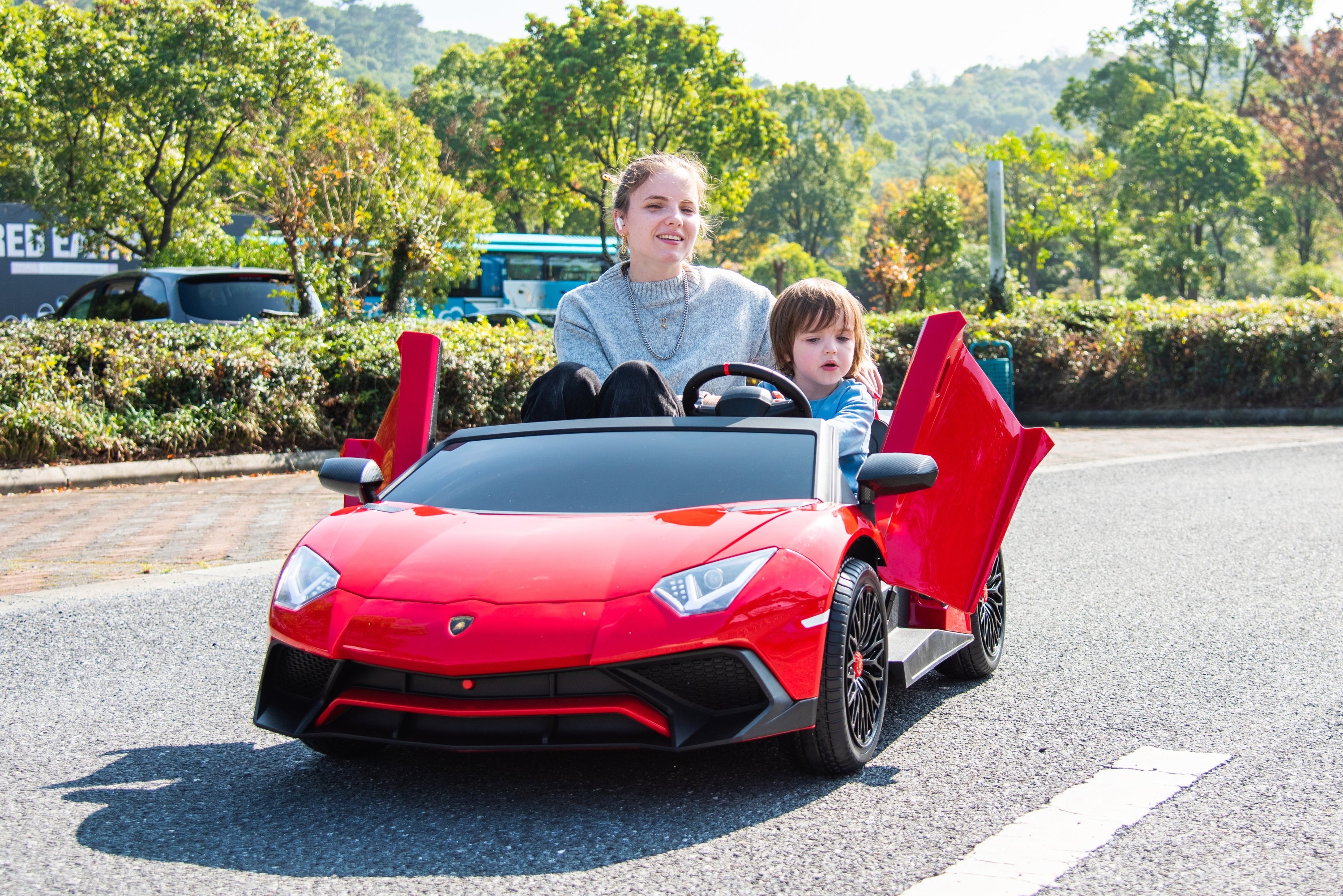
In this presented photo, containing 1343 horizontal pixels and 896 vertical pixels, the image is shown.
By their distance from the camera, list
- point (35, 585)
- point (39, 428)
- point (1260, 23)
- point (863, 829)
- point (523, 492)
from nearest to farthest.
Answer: point (863, 829) < point (523, 492) < point (35, 585) < point (39, 428) < point (1260, 23)

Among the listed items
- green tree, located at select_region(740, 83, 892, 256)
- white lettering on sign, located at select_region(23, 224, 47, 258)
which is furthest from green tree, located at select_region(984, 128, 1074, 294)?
green tree, located at select_region(740, 83, 892, 256)

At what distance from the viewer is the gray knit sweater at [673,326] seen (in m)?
4.61

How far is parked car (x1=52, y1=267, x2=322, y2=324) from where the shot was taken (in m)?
12.2

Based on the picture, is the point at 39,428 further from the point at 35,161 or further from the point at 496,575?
the point at 35,161

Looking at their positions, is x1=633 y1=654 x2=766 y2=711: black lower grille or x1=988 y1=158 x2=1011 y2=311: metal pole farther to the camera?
x1=988 y1=158 x2=1011 y2=311: metal pole

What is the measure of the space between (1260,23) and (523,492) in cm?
6008

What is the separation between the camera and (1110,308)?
57.8ft

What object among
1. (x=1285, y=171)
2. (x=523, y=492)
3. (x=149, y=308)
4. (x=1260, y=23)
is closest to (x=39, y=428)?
(x=149, y=308)

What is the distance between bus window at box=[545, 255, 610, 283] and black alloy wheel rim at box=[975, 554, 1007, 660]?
31.1m

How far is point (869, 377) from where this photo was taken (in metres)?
4.41

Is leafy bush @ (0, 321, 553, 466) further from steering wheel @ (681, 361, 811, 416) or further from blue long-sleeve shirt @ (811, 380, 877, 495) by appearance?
blue long-sleeve shirt @ (811, 380, 877, 495)

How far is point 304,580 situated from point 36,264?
25.3m

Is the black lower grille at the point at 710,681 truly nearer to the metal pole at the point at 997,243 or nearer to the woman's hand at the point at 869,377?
the woman's hand at the point at 869,377

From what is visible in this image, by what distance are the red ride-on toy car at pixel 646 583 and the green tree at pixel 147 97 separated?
67.9ft
